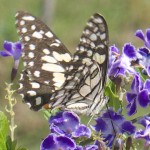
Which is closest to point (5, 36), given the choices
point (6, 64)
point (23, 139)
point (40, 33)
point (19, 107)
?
point (6, 64)

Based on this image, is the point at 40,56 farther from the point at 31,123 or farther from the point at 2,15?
the point at 2,15

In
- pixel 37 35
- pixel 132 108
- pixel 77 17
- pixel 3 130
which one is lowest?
pixel 77 17

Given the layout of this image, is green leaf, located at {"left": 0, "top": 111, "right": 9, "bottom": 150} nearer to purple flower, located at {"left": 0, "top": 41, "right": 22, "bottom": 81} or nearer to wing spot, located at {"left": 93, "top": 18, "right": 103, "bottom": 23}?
purple flower, located at {"left": 0, "top": 41, "right": 22, "bottom": 81}

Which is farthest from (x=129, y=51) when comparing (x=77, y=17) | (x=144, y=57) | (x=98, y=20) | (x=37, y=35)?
(x=77, y=17)

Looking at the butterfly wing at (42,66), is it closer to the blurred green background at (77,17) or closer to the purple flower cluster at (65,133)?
the purple flower cluster at (65,133)

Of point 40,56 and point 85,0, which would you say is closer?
point 40,56

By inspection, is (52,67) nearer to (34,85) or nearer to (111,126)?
(34,85)

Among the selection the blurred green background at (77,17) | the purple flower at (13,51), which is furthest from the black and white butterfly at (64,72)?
the blurred green background at (77,17)
